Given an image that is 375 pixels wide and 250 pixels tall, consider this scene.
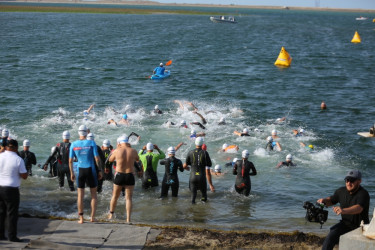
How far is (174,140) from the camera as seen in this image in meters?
20.0

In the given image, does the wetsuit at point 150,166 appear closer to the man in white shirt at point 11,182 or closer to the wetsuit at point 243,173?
the wetsuit at point 243,173

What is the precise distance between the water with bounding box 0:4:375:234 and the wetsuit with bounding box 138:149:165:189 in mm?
257

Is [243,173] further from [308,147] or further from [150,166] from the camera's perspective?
[308,147]

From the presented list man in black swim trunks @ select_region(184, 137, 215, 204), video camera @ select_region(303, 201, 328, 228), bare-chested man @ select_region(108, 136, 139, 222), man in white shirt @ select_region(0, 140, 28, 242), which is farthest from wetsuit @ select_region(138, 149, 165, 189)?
video camera @ select_region(303, 201, 328, 228)

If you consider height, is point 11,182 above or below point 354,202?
below

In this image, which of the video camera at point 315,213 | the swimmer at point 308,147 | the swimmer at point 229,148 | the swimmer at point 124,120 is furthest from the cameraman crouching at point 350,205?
the swimmer at point 124,120

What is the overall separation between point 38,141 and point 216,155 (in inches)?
284

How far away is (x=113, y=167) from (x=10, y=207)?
4.55 metres

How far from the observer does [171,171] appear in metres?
12.3

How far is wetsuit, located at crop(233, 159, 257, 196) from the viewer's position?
41.8 ft

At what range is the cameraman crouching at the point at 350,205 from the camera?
714 cm

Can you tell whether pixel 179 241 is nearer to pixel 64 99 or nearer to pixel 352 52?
pixel 64 99

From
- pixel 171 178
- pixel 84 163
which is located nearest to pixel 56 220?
pixel 84 163

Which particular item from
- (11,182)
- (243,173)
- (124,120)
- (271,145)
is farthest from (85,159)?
(124,120)
